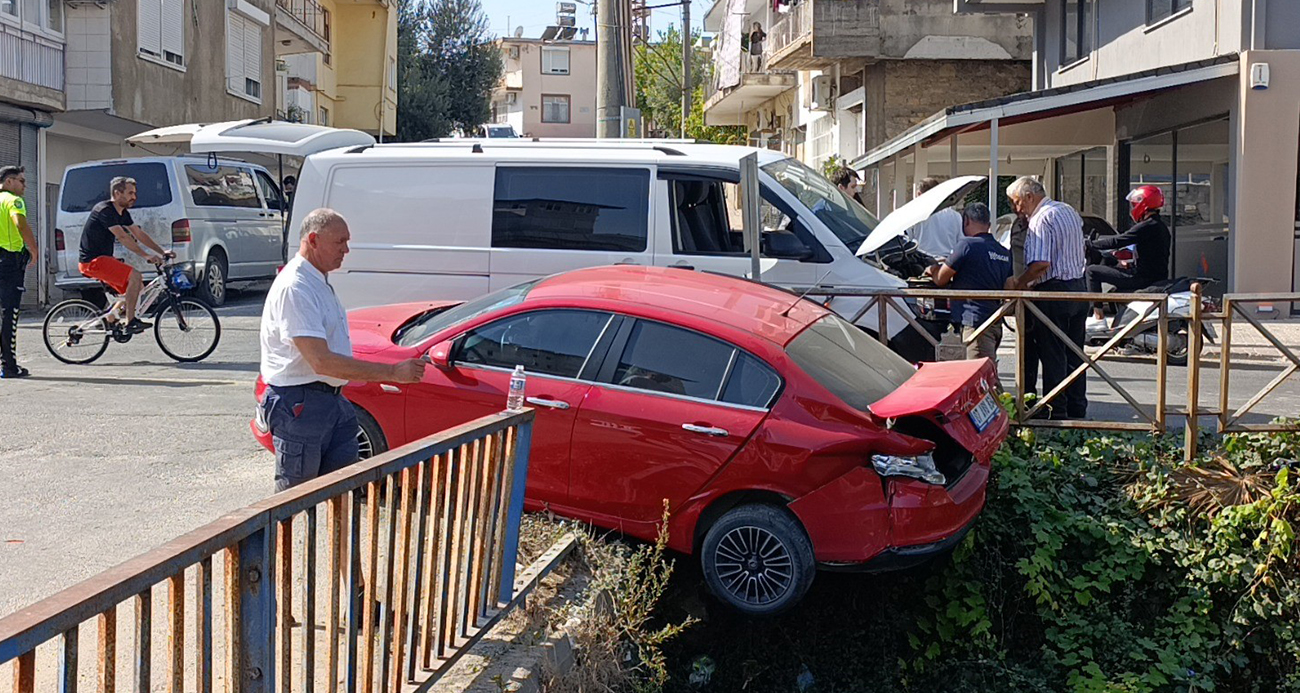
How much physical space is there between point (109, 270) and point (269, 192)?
8992 millimetres


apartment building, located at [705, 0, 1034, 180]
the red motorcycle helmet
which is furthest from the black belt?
apartment building, located at [705, 0, 1034, 180]

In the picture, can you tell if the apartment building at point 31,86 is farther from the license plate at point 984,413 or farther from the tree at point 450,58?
the tree at point 450,58

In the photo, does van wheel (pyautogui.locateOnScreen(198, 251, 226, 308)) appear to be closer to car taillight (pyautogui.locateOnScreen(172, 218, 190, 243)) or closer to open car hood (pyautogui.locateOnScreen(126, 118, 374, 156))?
car taillight (pyautogui.locateOnScreen(172, 218, 190, 243))

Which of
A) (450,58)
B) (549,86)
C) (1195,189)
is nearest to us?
(1195,189)

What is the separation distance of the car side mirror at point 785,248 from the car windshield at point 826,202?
0.26m

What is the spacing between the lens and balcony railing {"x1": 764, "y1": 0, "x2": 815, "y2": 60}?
2712 centimetres

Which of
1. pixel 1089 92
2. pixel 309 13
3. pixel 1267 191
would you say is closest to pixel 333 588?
pixel 1089 92

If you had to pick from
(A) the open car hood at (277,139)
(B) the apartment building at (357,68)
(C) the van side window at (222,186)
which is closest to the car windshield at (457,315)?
(A) the open car hood at (277,139)

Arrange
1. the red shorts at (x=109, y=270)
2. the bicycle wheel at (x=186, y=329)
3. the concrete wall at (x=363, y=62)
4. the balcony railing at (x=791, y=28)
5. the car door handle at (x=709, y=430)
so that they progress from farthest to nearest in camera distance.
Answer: the concrete wall at (x=363, y=62), the balcony railing at (x=791, y=28), the bicycle wheel at (x=186, y=329), the red shorts at (x=109, y=270), the car door handle at (x=709, y=430)

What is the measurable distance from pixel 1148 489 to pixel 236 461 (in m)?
5.70

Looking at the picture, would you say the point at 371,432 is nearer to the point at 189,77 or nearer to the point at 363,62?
the point at 189,77

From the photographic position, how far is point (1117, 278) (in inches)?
485

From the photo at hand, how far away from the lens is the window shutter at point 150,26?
24.0m

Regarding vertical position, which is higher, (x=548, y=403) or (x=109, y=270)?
(x=109, y=270)
